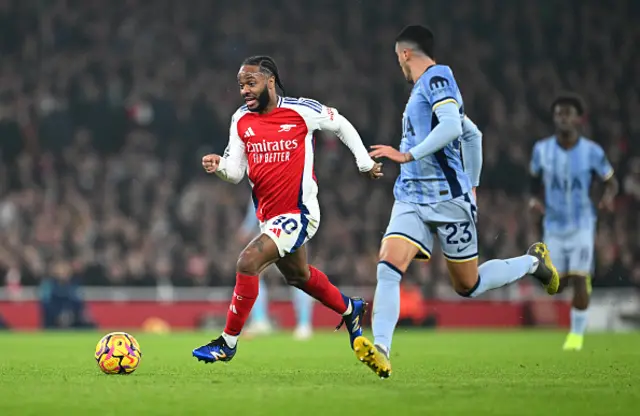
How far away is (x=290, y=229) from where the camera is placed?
26.5ft

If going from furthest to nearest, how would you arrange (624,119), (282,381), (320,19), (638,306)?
1. (320,19)
2. (624,119)
3. (638,306)
4. (282,381)

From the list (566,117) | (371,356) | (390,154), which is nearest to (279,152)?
(390,154)

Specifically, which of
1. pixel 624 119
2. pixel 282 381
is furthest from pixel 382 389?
pixel 624 119

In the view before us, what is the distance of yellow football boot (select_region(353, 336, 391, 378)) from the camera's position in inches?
262

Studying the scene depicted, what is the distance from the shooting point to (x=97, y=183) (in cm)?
2128

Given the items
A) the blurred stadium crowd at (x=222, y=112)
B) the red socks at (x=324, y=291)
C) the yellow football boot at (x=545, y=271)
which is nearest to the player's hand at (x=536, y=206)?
the yellow football boot at (x=545, y=271)

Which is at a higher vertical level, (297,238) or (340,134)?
(340,134)

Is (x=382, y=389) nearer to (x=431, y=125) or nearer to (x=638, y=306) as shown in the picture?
(x=431, y=125)

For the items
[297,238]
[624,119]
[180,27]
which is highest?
[180,27]

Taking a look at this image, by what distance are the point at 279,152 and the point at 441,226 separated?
4.70ft

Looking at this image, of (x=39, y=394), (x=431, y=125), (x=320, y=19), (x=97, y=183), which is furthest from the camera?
(x=320, y=19)

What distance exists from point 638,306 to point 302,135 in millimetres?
12341

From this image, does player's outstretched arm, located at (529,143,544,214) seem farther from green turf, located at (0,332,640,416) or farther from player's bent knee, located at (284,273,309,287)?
player's bent knee, located at (284,273,309,287)

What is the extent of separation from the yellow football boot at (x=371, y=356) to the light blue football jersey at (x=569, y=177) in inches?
239
